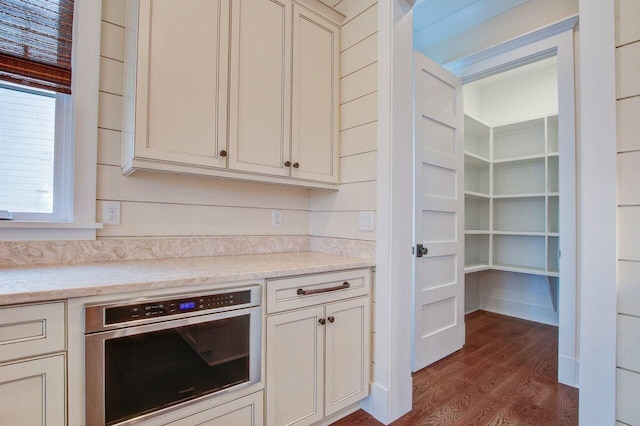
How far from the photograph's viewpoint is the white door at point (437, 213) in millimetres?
2316

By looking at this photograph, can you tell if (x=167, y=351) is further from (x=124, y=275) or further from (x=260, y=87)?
(x=260, y=87)

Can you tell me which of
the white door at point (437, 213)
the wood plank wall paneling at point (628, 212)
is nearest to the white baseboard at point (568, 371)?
the white door at point (437, 213)

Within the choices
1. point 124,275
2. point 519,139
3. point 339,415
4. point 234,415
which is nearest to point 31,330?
point 124,275

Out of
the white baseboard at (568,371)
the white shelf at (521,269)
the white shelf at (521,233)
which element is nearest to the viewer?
the white baseboard at (568,371)

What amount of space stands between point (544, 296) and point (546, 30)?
277 cm

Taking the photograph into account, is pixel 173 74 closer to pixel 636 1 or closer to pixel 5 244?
pixel 5 244

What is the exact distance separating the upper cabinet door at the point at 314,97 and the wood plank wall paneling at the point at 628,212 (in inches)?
53.2

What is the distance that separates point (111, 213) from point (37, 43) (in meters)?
0.81

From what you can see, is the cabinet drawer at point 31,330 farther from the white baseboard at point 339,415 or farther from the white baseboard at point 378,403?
the white baseboard at point 378,403

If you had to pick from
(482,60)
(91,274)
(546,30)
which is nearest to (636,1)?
(546,30)

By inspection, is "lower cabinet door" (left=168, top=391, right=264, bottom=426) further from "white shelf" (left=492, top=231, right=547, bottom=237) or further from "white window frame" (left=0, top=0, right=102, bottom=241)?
"white shelf" (left=492, top=231, right=547, bottom=237)

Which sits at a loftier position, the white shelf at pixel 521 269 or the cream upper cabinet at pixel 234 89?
the cream upper cabinet at pixel 234 89

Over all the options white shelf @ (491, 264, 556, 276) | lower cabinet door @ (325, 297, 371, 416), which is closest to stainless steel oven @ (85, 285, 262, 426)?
lower cabinet door @ (325, 297, 371, 416)

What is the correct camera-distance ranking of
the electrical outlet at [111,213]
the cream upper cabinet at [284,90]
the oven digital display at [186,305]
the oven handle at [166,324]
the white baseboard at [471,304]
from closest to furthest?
the oven handle at [166,324], the oven digital display at [186,305], the electrical outlet at [111,213], the cream upper cabinet at [284,90], the white baseboard at [471,304]
